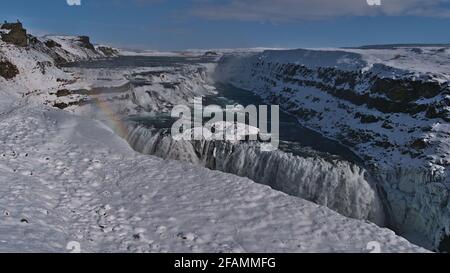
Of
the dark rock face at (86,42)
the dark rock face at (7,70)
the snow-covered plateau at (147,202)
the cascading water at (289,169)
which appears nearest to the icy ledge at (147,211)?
the snow-covered plateau at (147,202)

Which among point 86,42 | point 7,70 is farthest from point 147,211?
point 86,42

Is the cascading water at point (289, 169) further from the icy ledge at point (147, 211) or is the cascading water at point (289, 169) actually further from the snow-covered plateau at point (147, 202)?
the icy ledge at point (147, 211)

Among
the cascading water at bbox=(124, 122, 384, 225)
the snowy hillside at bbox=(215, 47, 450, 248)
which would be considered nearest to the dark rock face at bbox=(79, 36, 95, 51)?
the snowy hillside at bbox=(215, 47, 450, 248)

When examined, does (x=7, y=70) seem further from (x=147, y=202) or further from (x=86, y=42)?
(x=86, y=42)

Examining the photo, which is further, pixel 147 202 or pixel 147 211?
pixel 147 202

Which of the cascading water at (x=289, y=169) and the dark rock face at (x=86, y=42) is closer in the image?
the cascading water at (x=289, y=169)

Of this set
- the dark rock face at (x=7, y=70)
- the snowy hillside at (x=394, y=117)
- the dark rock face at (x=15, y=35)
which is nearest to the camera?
the snowy hillside at (x=394, y=117)
